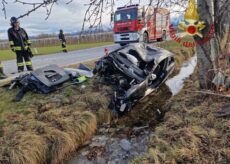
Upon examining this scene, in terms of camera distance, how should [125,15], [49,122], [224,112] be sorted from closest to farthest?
[224,112], [49,122], [125,15]

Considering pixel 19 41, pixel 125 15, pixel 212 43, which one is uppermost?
pixel 125 15

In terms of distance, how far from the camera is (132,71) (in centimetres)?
631

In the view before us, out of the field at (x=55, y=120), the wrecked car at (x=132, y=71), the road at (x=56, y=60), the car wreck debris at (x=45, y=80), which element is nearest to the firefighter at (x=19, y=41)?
the road at (x=56, y=60)

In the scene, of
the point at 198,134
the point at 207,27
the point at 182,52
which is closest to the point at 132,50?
the point at 207,27

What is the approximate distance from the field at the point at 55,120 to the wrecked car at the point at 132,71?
285 millimetres

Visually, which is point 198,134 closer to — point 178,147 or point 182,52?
point 178,147

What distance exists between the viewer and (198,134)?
12.4ft

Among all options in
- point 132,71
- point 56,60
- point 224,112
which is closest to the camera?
point 224,112

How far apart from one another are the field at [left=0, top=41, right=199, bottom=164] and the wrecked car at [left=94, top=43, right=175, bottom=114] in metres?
0.29

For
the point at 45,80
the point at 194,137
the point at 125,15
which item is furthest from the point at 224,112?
the point at 125,15

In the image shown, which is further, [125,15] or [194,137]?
[125,15]

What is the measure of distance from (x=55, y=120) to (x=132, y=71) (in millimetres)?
2263

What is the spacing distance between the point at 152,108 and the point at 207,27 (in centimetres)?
229

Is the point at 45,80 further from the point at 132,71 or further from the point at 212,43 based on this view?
the point at 212,43
